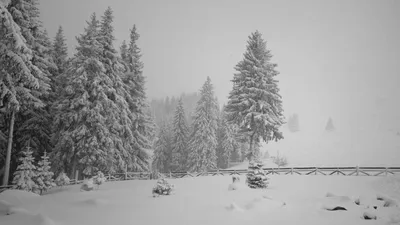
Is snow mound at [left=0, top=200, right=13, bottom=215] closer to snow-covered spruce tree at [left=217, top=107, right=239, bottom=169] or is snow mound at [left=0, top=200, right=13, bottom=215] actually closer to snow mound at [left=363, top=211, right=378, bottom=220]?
snow mound at [left=363, top=211, right=378, bottom=220]

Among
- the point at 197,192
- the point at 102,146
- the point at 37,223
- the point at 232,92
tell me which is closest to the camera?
the point at 37,223

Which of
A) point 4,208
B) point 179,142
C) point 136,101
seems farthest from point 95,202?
point 179,142

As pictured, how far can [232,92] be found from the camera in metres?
29.5

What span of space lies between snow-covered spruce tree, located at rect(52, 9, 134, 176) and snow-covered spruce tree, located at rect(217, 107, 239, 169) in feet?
82.9

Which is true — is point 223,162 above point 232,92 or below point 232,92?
below

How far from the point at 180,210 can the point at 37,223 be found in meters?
6.63

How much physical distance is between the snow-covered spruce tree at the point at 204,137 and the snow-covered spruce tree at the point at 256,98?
12041mm

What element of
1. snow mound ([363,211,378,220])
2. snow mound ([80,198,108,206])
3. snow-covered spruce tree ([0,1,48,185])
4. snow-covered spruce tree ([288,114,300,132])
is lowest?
snow mound ([80,198,108,206])

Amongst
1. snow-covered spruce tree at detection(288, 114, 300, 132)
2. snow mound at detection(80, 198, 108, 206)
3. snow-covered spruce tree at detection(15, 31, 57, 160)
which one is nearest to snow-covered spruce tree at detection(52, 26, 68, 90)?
snow-covered spruce tree at detection(15, 31, 57, 160)

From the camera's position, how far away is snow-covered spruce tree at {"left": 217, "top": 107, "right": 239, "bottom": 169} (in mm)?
47031

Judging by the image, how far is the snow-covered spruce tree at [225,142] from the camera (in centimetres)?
4703

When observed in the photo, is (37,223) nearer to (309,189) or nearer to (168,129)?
(309,189)

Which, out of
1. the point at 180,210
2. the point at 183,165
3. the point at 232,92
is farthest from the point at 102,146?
the point at 183,165

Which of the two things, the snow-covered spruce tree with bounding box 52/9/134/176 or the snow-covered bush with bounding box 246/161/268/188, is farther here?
the snow-covered spruce tree with bounding box 52/9/134/176
